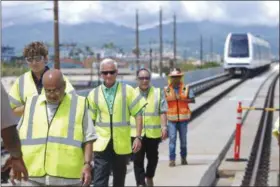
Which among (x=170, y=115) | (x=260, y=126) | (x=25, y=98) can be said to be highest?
(x=25, y=98)

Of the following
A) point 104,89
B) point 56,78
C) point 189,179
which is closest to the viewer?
point 56,78

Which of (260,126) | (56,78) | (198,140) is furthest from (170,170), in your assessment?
(260,126)

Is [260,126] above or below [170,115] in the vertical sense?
below

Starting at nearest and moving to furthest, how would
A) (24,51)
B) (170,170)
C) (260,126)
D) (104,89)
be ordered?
(24,51) < (104,89) < (170,170) < (260,126)

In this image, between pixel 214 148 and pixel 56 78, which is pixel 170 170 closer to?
pixel 214 148

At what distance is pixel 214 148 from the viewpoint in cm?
1717

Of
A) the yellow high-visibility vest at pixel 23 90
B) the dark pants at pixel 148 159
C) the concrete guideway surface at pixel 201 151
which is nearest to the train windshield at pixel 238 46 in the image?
the concrete guideway surface at pixel 201 151

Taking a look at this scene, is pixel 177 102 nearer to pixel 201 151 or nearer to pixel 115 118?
pixel 201 151

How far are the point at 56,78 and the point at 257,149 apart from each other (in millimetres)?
14024

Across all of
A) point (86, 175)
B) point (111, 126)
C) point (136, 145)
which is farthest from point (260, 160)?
point (86, 175)

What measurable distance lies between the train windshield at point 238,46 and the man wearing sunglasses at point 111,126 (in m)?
48.2

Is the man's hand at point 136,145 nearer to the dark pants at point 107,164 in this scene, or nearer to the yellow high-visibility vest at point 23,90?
the dark pants at point 107,164

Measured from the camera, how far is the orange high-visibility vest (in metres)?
13.0

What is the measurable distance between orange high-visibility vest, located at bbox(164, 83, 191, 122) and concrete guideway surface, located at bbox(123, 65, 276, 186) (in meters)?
0.93
